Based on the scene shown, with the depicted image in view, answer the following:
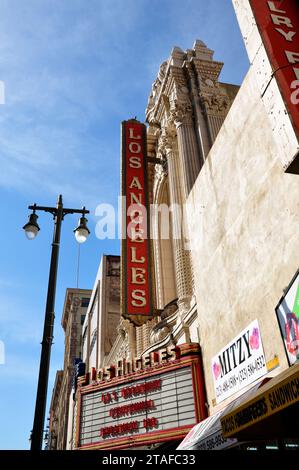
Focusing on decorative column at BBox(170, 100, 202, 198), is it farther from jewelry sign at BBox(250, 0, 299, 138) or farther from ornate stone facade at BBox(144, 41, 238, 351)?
jewelry sign at BBox(250, 0, 299, 138)

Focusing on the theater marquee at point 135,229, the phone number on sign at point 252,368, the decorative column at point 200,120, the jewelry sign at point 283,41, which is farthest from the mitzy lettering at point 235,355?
the decorative column at point 200,120

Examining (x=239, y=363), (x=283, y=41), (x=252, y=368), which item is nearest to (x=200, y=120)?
(x=283, y=41)

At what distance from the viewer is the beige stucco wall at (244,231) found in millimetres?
8695

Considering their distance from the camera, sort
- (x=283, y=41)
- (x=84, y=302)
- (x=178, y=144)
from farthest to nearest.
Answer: (x=84, y=302) < (x=178, y=144) < (x=283, y=41)

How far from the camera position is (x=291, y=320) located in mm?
7918

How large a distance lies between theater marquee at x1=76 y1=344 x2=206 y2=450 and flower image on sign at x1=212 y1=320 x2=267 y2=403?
1639 mm

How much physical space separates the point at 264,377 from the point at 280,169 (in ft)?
14.0

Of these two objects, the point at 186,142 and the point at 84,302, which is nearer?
the point at 186,142

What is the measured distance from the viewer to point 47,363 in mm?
7973

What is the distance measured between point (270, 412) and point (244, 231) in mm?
5196

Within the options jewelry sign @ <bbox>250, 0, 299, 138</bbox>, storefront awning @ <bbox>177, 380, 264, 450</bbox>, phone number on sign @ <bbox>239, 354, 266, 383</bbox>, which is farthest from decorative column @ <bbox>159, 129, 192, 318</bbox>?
jewelry sign @ <bbox>250, 0, 299, 138</bbox>

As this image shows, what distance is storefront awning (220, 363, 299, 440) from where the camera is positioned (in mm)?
5520

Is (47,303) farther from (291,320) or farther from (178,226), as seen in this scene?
(178,226)
